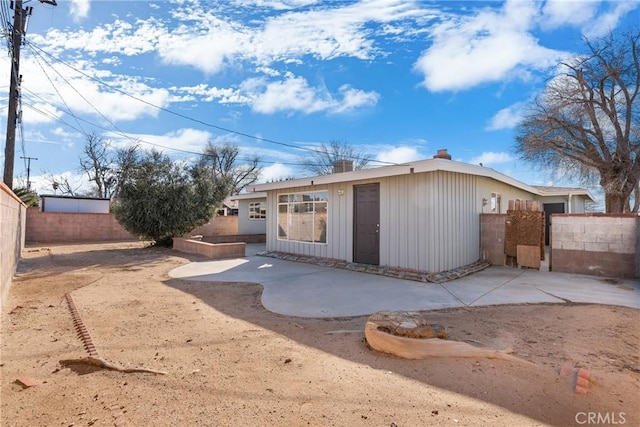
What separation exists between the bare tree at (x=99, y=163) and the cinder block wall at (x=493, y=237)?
88.6 feet

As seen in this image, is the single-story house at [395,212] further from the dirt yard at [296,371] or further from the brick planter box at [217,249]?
the dirt yard at [296,371]

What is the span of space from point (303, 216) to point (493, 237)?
216 inches

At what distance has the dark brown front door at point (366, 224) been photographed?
8250 mm

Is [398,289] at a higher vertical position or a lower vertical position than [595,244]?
lower

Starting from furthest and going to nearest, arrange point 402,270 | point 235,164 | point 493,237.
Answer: point 235,164 → point 493,237 → point 402,270

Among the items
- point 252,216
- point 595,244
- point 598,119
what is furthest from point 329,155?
point 595,244

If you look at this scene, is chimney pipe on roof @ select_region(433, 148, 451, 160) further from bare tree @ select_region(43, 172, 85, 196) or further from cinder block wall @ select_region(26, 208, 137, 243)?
bare tree @ select_region(43, 172, 85, 196)

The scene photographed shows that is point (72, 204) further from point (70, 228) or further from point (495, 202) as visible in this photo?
point (495, 202)

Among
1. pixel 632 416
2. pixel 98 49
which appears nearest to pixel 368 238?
pixel 632 416

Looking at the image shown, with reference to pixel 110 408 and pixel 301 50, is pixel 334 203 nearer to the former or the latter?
pixel 301 50

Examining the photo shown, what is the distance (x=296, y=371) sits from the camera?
2.81 metres

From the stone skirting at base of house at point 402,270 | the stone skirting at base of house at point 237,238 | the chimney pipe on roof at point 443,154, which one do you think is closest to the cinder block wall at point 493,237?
the stone skirting at base of house at point 402,270

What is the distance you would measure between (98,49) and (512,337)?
43.1 ft

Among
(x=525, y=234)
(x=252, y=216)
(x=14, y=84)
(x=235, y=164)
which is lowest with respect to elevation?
(x=525, y=234)
